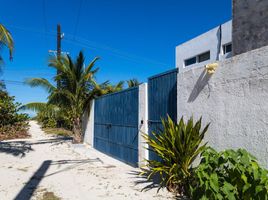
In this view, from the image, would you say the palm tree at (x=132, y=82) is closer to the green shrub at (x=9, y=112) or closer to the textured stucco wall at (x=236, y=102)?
the green shrub at (x=9, y=112)

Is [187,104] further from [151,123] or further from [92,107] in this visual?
[92,107]

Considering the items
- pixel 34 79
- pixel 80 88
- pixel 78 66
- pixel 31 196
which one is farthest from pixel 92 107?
pixel 31 196

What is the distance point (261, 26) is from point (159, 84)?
3124 millimetres

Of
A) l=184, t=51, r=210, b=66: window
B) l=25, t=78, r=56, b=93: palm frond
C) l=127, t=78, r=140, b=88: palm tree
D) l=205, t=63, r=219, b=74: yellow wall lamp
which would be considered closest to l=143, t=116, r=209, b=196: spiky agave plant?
l=205, t=63, r=219, b=74: yellow wall lamp

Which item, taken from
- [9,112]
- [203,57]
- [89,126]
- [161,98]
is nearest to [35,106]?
[9,112]

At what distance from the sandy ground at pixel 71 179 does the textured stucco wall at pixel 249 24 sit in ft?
11.2

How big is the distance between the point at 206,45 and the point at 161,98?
28.5 feet

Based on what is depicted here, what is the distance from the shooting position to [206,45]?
49.5 feet

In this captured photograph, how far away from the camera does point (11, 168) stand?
9062 mm

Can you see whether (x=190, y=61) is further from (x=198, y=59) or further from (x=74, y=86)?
(x=74, y=86)

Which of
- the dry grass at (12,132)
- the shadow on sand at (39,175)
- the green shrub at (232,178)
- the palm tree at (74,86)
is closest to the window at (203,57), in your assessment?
the palm tree at (74,86)

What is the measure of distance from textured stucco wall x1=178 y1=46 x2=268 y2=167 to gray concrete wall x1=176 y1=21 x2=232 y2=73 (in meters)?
7.81

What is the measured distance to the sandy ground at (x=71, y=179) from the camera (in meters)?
5.93

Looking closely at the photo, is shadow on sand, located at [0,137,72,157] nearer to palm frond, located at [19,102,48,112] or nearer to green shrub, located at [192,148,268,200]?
palm frond, located at [19,102,48,112]
